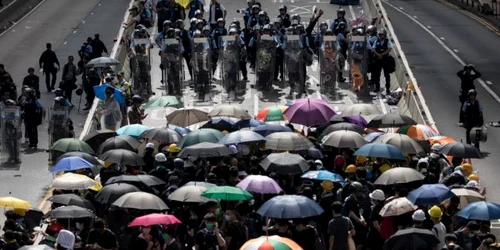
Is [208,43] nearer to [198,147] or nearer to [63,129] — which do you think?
[63,129]

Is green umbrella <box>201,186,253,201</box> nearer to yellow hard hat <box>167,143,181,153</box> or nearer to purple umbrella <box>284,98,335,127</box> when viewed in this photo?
yellow hard hat <box>167,143,181,153</box>

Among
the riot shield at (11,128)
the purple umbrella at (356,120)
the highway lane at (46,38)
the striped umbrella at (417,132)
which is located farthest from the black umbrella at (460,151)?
the riot shield at (11,128)

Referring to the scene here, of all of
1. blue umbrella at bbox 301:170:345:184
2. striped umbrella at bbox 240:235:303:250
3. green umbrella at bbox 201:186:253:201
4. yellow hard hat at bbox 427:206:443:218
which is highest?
striped umbrella at bbox 240:235:303:250

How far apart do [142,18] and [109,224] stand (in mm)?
23678

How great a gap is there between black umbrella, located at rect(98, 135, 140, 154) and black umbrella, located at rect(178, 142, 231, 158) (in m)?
1.93

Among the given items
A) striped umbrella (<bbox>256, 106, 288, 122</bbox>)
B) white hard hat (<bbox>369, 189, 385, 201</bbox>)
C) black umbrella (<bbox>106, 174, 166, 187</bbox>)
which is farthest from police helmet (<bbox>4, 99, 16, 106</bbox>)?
white hard hat (<bbox>369, 189, 385, 201</bbox>)

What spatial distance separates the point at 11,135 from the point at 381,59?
9.36 metres

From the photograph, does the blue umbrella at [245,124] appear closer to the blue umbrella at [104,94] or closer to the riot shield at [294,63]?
the blue umbrella at [104,94]

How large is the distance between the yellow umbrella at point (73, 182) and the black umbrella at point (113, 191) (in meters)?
1.06

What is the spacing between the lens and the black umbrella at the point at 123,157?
2862 cm

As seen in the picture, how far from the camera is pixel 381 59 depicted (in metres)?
41.5

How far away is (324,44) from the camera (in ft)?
137

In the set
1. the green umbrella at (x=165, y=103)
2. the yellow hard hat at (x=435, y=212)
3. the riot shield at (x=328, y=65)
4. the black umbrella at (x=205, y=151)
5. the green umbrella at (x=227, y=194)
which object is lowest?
the riot shield at (x=328, y=65)

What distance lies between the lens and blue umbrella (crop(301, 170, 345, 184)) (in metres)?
26.7
